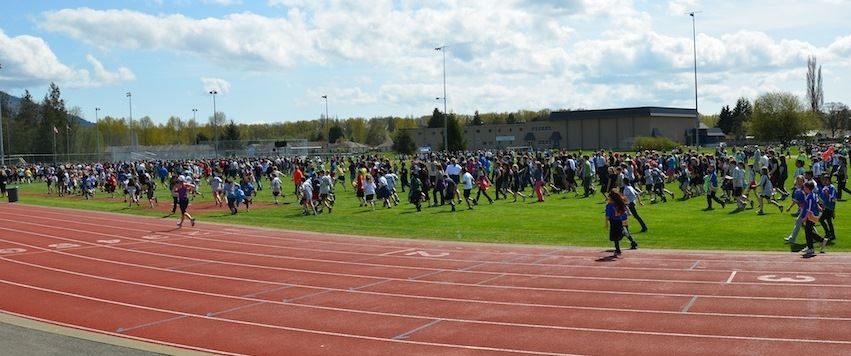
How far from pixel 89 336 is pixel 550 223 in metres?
14.7

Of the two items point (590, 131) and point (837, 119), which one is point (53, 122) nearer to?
point (590, 131)

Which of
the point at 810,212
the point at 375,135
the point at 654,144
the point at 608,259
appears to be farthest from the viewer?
the point at 375,135

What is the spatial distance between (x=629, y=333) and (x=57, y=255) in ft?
49.3

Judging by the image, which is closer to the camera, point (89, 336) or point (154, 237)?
point (89, 336)

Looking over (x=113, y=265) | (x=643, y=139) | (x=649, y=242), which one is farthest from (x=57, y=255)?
(x=643, y=139)

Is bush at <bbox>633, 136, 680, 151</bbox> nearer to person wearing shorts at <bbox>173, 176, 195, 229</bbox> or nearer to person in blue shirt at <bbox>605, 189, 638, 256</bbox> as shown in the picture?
person wearing shorts at <bbox>173, 176, 195, 229</bbox>

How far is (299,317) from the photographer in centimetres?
1238

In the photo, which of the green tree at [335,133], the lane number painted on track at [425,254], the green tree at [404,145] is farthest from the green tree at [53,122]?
the lane number painted on track at [425,254]

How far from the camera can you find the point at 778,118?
280 feet

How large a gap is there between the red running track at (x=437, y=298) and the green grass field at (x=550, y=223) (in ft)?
5.54

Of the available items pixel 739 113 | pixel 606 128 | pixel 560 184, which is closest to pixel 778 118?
pixel 606 128

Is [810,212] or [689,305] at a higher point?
[810,212]

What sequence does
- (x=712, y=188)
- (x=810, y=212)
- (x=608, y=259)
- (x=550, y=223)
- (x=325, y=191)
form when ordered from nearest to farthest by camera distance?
1. (x=810, y=212)
2. (x=608, y=259)
3. (x=550, y=223)
4. (x=712, y=188)
5. (x=325, y=191)

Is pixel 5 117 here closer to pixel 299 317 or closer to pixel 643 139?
pixel 643 139
